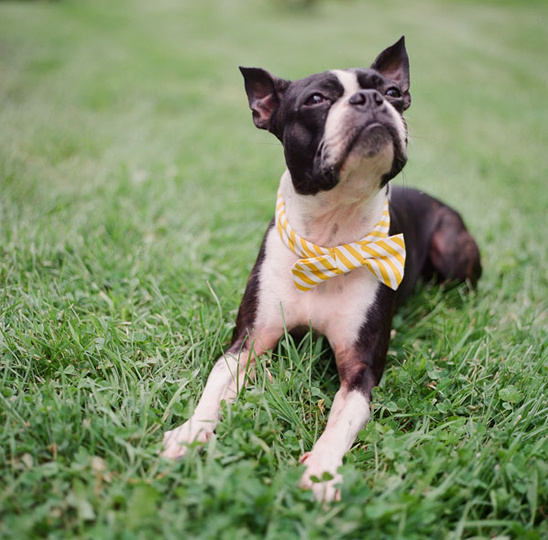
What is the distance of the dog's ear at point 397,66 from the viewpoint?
2783 mm

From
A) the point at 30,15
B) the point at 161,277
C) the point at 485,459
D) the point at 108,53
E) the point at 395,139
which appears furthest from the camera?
the point at 30,15

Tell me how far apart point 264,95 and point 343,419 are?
1774 mm

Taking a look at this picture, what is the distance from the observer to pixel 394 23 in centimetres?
1936

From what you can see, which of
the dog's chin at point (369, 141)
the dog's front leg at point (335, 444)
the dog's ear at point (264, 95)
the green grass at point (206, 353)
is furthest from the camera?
the dog's ear at point (264, 95)

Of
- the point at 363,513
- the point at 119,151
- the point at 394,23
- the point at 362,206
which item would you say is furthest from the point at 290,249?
the point at 394,23

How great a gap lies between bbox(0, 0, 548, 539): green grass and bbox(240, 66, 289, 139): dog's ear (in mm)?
954

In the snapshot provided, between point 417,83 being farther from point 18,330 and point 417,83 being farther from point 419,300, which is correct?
point 18,330

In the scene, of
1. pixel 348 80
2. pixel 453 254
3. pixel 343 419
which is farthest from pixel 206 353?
pixel 453 254

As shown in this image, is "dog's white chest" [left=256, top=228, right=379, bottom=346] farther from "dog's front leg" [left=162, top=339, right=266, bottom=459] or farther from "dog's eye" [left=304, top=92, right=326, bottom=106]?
"dog's eye" [left=304, top=92, right=326, bottom=106]

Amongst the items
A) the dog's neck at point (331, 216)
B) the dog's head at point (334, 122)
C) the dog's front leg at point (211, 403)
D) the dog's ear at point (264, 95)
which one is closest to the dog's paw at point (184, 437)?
the dog's front leg at point (211, 403)

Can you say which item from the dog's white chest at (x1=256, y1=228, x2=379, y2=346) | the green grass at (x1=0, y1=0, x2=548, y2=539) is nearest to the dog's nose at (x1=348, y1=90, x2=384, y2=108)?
the dog's white chest at (x1=256, y1=228, x2=379, y2=346)

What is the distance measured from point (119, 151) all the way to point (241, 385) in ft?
14.0

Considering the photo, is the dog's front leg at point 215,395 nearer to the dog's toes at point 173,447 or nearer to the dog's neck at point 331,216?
the dog's toes at point 173,447

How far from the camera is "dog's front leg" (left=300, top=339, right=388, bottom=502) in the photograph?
188 centimetres
